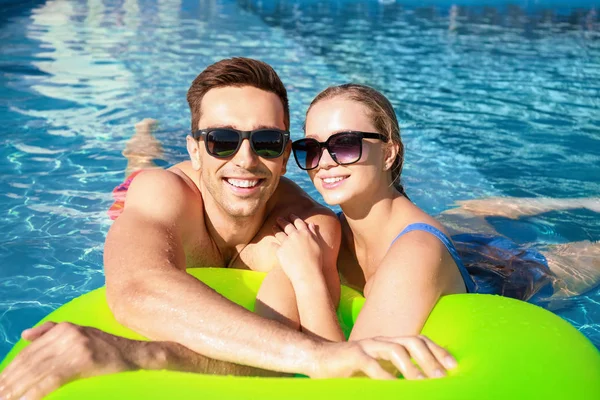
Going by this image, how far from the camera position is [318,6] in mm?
20266

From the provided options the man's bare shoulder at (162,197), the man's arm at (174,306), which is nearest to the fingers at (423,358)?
the man's arm at (174,306)

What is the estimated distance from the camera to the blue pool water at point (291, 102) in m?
5.05

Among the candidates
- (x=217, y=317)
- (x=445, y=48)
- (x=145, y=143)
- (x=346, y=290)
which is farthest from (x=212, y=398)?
(x=445, y=48)

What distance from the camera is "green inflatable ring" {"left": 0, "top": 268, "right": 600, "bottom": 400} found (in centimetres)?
198

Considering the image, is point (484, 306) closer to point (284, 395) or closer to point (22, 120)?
point (284, 395)

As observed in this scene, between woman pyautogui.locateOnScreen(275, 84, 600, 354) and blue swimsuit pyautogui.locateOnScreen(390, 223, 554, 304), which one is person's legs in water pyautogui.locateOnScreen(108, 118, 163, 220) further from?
woman pyautogui.locateOnScreen(275, 84, 600, 354)

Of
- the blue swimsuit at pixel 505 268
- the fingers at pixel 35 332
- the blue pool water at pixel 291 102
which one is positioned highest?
the fingers at pixel 35 332

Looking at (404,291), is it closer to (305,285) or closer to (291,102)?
(305,285)

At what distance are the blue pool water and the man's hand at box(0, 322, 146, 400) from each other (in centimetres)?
175

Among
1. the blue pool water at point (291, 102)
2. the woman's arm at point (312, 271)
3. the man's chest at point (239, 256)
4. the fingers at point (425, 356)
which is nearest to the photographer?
the fingers at point (425, 356)

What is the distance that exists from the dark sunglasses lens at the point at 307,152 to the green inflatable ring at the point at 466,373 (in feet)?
2.75

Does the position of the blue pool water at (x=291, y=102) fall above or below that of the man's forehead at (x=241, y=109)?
below

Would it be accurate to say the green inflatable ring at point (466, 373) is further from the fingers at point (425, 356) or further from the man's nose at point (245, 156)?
the man's nose at point (245, 156)

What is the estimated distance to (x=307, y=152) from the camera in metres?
3.05
